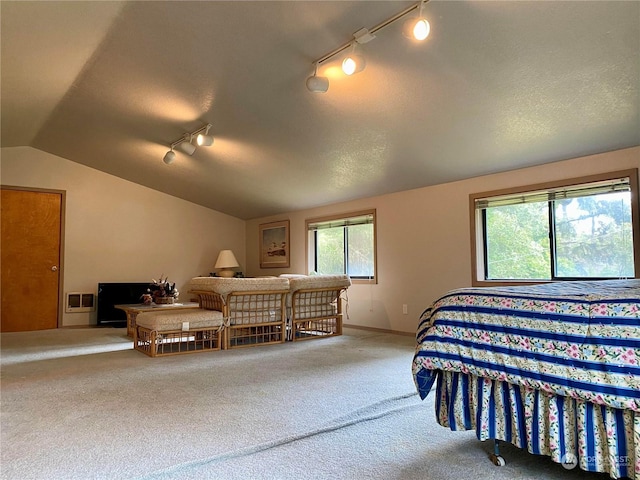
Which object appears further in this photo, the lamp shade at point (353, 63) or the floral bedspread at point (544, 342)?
the lamp shade at point (353, 63)

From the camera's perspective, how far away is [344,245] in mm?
6301

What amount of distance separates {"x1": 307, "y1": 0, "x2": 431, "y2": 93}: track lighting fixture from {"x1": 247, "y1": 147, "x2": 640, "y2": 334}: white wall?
227 centimetres

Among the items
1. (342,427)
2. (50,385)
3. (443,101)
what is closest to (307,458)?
(342,427)

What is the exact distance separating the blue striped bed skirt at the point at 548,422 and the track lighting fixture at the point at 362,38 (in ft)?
6.17

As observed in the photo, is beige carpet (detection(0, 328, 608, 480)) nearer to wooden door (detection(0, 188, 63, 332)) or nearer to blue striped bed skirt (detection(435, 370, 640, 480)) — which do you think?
blue striped bed skirt (detection(435, 370, 640, 480))

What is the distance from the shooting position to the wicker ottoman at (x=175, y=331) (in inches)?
157

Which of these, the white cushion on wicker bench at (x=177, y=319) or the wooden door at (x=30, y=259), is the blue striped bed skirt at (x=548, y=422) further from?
the wooden door at (x=30, y=259)

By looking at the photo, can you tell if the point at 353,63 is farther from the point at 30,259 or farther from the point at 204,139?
the point at 30,259

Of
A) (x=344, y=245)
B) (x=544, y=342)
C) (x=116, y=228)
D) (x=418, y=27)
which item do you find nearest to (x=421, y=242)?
(x=344, y=245)

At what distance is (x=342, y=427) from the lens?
2207 mm

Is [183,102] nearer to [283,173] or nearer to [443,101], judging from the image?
[283,173]

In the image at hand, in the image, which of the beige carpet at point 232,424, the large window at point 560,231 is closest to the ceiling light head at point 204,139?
the beige carpet at point 232,424

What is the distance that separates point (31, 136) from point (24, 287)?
7.18 ft

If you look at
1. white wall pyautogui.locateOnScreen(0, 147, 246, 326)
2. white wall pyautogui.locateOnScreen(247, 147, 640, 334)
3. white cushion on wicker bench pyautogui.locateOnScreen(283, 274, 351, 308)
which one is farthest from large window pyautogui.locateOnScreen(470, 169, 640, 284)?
white wall pyautogui.locateOnScreen(0, 147, 246, 326)
